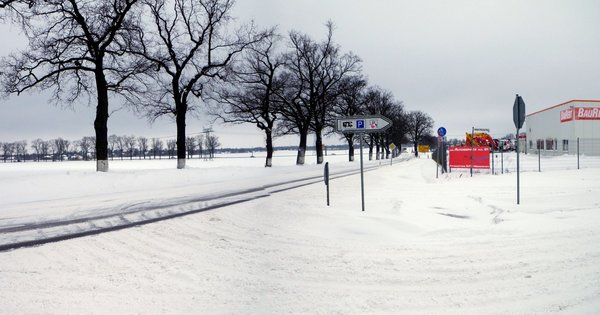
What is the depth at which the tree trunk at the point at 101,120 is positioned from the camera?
18.2 m

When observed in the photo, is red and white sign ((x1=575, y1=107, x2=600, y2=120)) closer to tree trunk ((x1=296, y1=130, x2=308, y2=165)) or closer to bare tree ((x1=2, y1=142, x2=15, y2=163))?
tree trunk ((x1=296, y1=130, x2=308, y2=165))

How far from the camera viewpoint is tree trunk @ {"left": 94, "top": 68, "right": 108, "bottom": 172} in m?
18.2

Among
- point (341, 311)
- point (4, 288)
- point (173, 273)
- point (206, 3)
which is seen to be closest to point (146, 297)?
point (173, 273)

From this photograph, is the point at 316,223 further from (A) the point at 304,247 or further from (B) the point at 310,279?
(B) the point at 310,279

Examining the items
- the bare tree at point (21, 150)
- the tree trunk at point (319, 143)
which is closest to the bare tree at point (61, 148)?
the bare tree at point (21, 150)

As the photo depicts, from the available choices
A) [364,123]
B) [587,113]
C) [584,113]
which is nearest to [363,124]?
[364,123]

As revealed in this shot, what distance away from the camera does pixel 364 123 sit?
8539mm

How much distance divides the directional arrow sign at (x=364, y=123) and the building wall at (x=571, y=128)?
39.8 metres

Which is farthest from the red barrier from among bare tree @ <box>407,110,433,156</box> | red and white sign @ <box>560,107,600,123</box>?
bare tree @ <box>407,110,433,156</box>

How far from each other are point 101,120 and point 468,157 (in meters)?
21.5

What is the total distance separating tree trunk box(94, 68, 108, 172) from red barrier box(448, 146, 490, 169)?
20.5 m

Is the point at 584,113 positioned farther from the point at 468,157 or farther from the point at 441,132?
the point at 441,132

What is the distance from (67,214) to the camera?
8.25 meters

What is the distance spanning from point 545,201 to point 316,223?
672 centimetres
